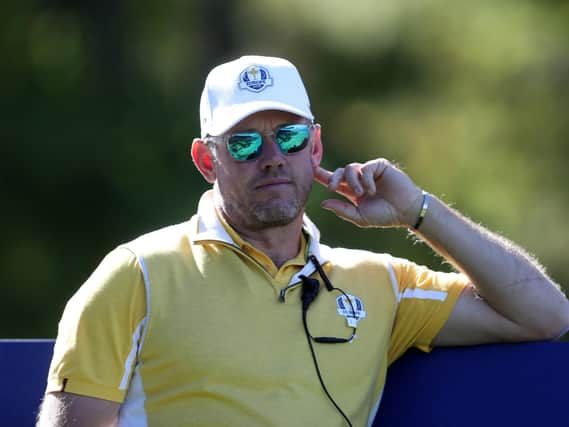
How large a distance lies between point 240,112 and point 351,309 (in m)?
0.72

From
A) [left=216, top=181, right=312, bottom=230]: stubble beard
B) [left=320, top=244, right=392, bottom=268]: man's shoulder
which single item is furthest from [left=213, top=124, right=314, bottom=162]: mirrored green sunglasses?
[left=320, top=244, right=392, bottom=268]: man's shoulder

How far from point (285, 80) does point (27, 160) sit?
5.35 metres

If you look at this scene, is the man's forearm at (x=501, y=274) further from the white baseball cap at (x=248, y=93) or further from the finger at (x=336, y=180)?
the white baseball cap at (x=248, y=93)

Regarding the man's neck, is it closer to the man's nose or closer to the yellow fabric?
the yellow fabric

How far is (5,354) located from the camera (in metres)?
3.96

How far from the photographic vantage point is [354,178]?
4.02 metres

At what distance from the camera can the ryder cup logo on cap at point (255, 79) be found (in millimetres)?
3951

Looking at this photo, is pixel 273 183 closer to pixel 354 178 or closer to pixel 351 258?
pixel 354 178

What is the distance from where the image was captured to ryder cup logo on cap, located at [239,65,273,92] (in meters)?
3.95

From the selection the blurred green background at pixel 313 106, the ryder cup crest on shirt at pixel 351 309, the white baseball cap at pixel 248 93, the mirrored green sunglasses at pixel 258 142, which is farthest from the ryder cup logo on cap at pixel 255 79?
the blurred green background at pixel 313 106

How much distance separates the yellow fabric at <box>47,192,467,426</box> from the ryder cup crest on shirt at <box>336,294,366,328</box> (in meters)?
0.02

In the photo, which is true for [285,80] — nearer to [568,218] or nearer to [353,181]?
[353,181]

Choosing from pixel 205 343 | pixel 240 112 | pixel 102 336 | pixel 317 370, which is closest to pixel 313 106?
pixel 240 112

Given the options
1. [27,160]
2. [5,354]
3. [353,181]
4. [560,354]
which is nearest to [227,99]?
[353,181]
